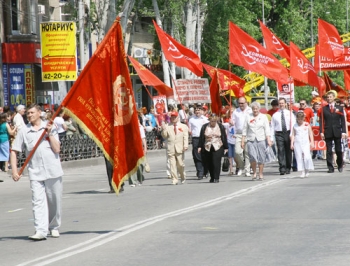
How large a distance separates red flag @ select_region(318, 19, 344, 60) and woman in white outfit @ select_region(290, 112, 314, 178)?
24.3 feet

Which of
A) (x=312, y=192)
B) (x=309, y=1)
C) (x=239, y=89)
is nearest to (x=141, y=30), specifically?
(x=309, y=1)

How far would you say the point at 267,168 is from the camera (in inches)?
1073

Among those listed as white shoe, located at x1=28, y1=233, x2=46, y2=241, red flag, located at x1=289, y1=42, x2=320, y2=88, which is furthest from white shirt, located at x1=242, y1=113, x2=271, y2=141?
white shoe, located at x1=28, y1=233, x2=46, y2=241

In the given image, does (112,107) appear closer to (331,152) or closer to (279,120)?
(331,152)

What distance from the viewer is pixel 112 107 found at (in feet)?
43.4

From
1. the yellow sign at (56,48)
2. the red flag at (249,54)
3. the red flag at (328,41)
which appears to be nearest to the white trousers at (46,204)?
the red flag at (249,54)

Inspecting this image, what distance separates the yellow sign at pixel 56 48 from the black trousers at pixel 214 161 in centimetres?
1405

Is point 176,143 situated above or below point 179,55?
below

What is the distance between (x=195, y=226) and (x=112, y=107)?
1.81 metres

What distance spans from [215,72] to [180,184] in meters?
8.78

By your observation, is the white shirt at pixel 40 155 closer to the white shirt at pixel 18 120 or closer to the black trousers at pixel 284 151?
the black trousers at pixel 284 151

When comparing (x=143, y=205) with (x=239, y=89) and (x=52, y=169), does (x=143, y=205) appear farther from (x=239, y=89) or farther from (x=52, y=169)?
(x=239, y=89)

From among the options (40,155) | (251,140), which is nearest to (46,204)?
(40,155)

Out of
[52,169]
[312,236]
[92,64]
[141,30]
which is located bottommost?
[312,236]
